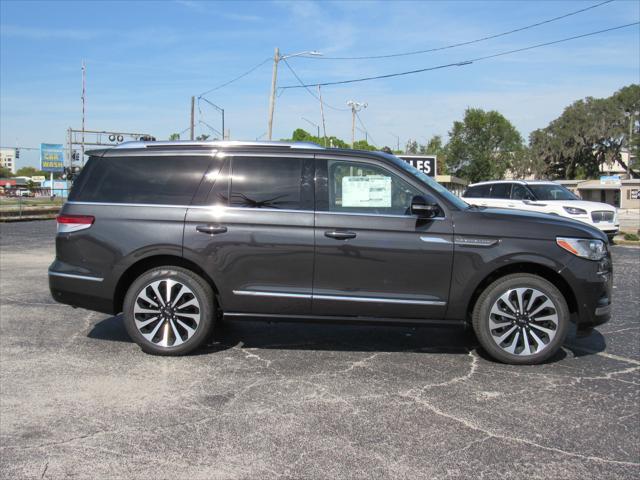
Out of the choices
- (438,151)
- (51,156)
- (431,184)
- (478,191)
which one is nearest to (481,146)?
(438,151)

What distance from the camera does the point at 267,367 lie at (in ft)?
16.3

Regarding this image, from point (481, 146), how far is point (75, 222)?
270 ft

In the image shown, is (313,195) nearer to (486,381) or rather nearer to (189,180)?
(189,180)

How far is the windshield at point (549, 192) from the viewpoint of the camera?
51.4 ft

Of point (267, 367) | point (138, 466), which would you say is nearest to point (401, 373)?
point (267, 367)

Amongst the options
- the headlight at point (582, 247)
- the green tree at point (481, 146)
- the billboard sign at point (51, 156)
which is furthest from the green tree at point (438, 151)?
the headlight at point (582, 247)

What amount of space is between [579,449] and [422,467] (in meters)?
1.01

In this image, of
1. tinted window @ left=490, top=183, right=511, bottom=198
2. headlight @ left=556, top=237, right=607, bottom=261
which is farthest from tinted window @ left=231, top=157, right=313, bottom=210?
tinted window @ left=490, top=183, right=511, bottom=198

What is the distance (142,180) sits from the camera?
539cm

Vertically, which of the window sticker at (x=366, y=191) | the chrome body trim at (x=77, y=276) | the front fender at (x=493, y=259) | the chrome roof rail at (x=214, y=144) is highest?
the chrome roof rail at (x=214, y=144)

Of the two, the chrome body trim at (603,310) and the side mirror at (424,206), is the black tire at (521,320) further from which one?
the side mirror at (424,206)

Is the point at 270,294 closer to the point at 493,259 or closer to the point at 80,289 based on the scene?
the point at 80,289

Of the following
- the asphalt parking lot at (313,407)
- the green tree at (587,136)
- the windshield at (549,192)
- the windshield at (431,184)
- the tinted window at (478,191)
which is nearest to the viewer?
the asphalt parking lot at (313,407)

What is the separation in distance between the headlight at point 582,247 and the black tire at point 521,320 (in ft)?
1.13
